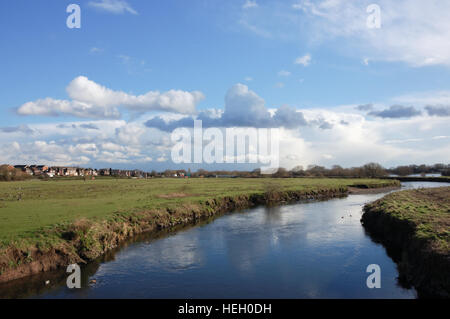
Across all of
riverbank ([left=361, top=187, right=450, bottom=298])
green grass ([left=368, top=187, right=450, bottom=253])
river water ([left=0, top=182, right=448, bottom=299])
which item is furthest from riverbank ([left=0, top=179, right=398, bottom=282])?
green grass ([left=368, top=187, right=450, bottom=253])

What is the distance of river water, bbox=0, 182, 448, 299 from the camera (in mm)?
18219

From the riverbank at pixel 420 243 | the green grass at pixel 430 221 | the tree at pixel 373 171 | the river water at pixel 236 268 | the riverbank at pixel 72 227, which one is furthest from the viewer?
the tree at pixel 373 171

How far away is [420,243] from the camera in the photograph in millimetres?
20438

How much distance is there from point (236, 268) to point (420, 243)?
12025 millimetres

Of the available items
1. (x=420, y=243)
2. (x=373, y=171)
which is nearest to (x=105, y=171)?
(x=373, y=171)

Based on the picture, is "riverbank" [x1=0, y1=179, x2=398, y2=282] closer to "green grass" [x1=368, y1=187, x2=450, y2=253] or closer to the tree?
"green grass" [x1=368, y1=187, x2=450, y2=253]

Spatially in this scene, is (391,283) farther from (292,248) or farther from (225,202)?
(225,202)

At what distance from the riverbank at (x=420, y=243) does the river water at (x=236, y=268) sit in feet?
3.12

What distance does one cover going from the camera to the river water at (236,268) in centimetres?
1822

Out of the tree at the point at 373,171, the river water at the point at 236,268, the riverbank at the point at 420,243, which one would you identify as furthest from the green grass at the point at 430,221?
the tree at the point at 373,171

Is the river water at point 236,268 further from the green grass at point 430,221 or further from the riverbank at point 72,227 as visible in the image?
the green grass at point 430,221

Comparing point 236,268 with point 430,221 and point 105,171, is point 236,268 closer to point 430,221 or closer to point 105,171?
point 430,221
